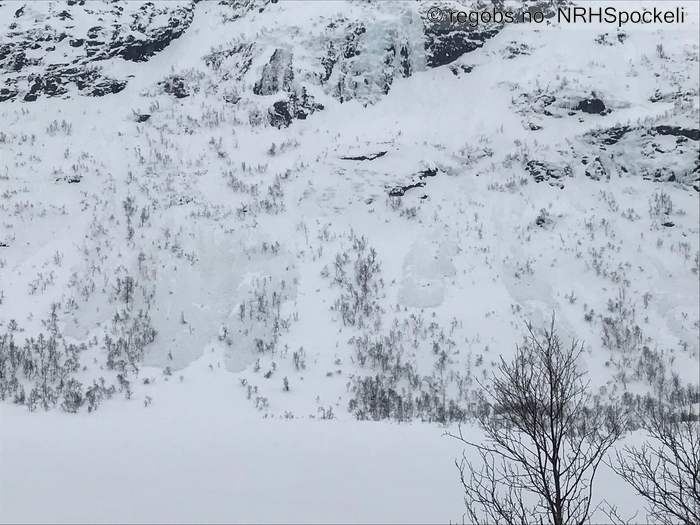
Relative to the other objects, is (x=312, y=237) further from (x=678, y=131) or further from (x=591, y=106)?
(x=678, y=131)

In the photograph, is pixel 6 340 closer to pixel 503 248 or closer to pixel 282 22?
pixel 503 248

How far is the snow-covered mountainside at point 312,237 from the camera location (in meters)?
13.7

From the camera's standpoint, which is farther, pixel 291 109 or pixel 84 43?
pixel 84 43

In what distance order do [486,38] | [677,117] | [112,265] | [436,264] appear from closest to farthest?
1. [112,265]
2. [436,264]
3. [677,117]
4. [486,38]

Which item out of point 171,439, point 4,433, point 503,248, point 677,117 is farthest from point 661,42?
point 4,433

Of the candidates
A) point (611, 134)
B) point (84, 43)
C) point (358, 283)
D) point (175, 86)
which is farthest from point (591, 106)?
point (84, 43)

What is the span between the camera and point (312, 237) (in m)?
29.0

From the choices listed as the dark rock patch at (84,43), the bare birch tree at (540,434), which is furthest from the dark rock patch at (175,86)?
the bare birch tree at (540,434)

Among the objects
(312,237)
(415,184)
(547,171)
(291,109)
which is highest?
(291,109)

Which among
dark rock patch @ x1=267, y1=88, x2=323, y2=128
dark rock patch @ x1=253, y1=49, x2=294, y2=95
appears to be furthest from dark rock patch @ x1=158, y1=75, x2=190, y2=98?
dark rock patch @ x1=267, y1=88, x2=323, y2=128

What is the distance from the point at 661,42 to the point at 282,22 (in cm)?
3015

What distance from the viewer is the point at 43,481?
35.0ft

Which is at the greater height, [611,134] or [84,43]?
[84,43]

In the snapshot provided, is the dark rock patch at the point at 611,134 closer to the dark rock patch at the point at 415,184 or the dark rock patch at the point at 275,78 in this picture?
the dark rock patch at the point at 415,184
